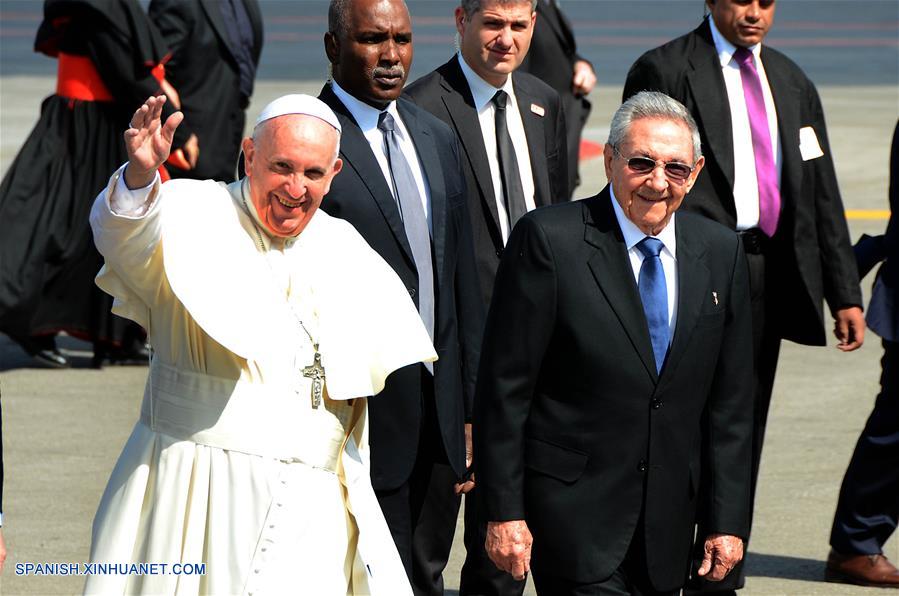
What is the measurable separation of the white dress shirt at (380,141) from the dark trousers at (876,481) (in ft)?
6.67

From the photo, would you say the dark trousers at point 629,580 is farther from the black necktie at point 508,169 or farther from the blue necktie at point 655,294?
the black necktie at point 508,169

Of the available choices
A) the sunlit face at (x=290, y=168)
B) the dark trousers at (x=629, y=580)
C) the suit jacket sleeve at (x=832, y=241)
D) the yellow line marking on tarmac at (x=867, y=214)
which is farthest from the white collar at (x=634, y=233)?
the yellow line marking on tarmac at (x=867, y=214)

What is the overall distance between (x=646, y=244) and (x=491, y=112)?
1.49m

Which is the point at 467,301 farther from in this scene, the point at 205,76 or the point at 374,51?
the point at 205,76

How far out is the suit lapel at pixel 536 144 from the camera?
Result: 5.57 metres

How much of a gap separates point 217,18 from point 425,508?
5132mm

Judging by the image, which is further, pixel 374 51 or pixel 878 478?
pixel 878 478

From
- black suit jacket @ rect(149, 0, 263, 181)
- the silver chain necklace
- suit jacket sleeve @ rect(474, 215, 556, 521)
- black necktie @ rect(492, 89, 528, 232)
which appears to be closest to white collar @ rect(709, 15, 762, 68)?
black necktie @ rect(492, 89, 528, 232)

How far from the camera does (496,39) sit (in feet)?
18.3

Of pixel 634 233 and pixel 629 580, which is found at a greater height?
pixel 634 233

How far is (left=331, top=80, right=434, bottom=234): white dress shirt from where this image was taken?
4.77 metres

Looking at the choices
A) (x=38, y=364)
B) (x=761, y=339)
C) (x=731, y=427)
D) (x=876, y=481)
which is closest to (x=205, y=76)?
A: (x=38, y=364)

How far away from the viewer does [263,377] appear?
378 centimetres

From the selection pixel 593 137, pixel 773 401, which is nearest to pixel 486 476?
pixel 773 401
